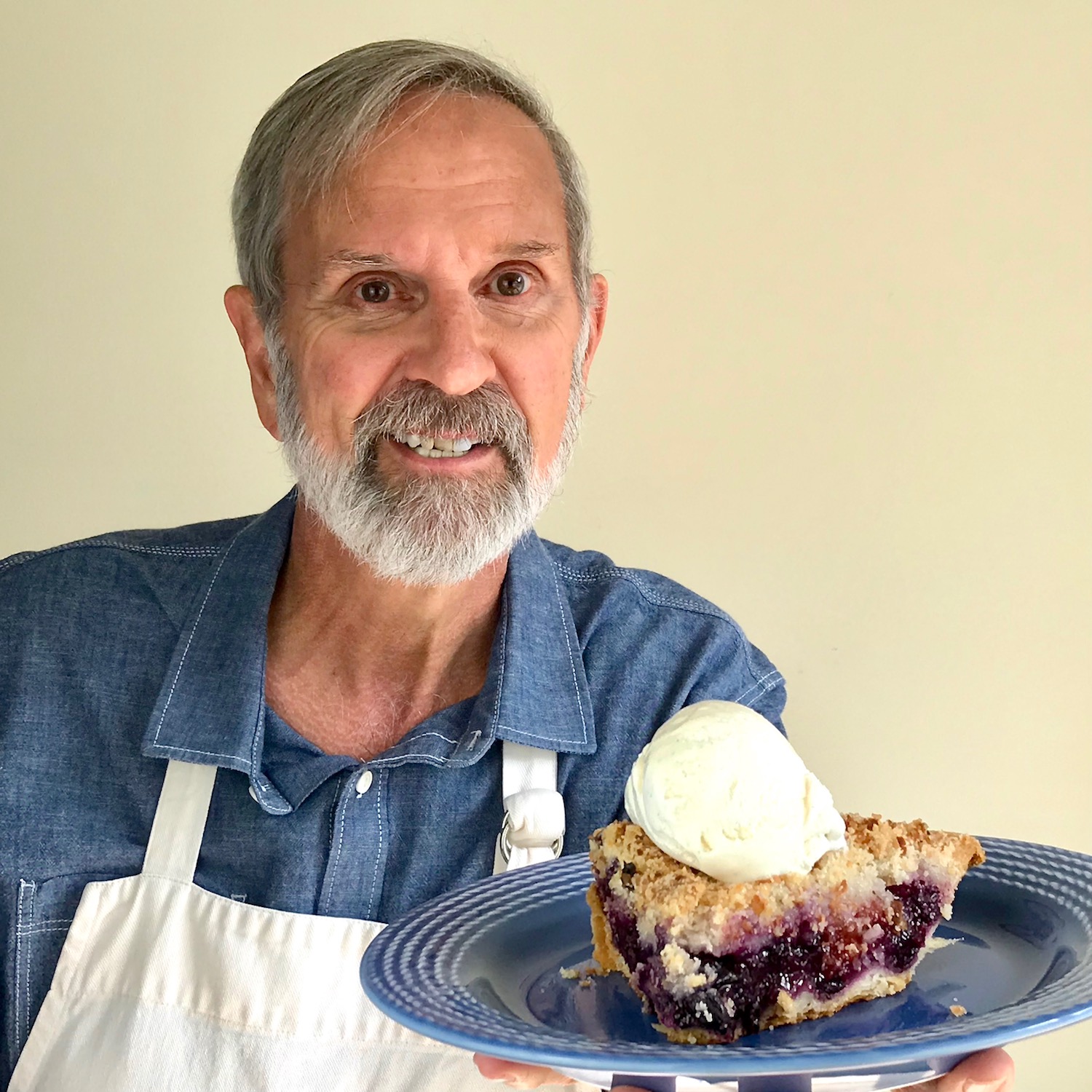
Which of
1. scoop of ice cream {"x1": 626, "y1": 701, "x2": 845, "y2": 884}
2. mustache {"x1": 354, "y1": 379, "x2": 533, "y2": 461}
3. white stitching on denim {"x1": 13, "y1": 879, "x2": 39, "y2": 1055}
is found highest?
mustache {"x1": 354, "y1": 379, "x2": 533, "y2": 461}

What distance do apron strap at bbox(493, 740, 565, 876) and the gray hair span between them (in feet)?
1.95

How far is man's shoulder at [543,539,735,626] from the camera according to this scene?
1706 millimetres

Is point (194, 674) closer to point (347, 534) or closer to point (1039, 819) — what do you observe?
point (347, 534)

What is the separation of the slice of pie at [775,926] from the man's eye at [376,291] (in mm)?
727

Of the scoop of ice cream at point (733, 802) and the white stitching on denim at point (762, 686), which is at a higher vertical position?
the scoop of ice cream at point (733, 802)

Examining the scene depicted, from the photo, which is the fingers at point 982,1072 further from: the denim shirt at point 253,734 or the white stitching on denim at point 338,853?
the white stitching on denim at point 338,853

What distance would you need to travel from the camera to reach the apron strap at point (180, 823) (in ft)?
4.87

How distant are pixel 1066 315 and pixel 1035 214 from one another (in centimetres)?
15

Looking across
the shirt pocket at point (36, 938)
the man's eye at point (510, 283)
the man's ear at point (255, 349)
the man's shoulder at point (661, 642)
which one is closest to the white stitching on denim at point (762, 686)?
the man's shoulder at point (661, 642)

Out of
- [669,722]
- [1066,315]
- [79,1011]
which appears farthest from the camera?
[1066,315]

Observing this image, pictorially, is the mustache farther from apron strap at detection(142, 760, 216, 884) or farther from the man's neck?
apron strap at detection(142, 760, 216, 884)

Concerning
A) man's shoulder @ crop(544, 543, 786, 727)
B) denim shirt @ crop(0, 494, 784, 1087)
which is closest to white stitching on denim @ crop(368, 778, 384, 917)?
denim shirt @ crop(0, 494, 784, 1087)

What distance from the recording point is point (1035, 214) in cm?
186

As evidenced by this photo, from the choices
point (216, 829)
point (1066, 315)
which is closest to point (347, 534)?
point (216, 829)
